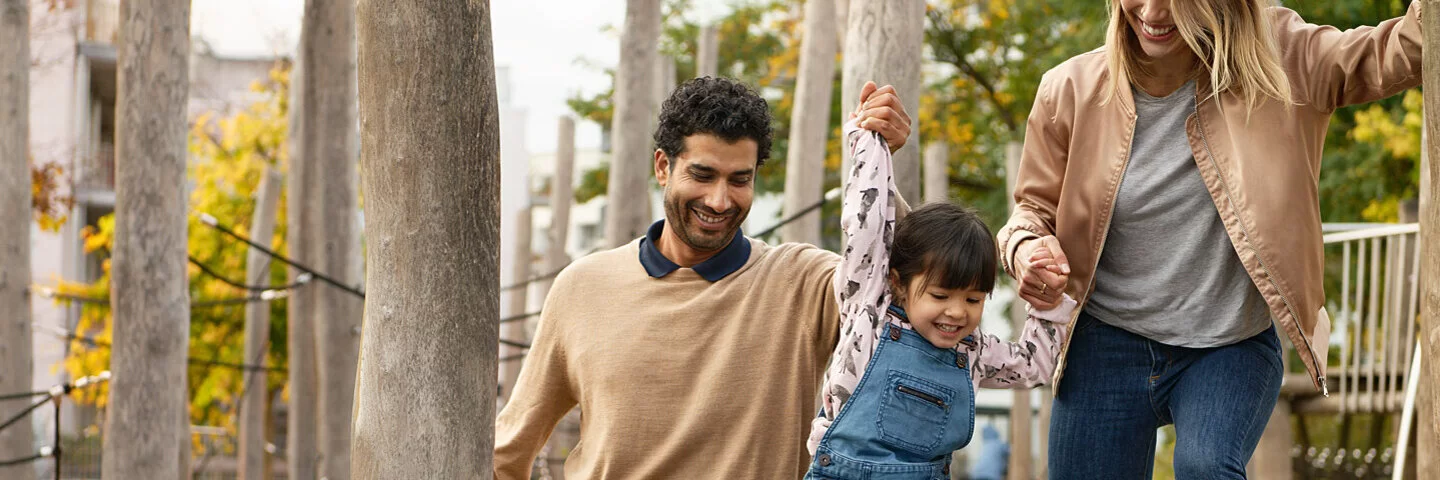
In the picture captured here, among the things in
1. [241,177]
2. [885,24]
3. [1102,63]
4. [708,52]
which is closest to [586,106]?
[241,177]

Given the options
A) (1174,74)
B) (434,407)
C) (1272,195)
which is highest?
(1174,74)

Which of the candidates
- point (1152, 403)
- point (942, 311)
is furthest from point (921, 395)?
point (1152, 403)

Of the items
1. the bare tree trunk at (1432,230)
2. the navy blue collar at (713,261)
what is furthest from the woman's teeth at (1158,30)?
the navy blue collar at (713,261)

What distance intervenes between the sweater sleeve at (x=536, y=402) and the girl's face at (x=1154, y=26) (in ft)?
4.36

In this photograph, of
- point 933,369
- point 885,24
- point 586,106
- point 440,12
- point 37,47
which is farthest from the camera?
point 37,47

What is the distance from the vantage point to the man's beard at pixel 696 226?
324 cm

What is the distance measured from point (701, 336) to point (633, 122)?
14.0 feet

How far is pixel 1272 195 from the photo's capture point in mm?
2736

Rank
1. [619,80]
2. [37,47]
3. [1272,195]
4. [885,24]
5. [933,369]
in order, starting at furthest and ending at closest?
1. [37,47]
2. [619,80]
3. [885,24]
4. [933,369]
5. [1272,195]

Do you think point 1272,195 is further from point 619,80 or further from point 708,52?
point 708,52

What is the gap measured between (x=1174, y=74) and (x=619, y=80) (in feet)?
15.9

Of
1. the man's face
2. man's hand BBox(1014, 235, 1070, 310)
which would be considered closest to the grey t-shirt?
man's hand BBox(1014, 235, 1070, 310)

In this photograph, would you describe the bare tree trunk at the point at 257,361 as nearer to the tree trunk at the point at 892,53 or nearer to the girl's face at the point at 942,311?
the tree trunk at the point at 892,53

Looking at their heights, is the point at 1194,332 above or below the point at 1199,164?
below
